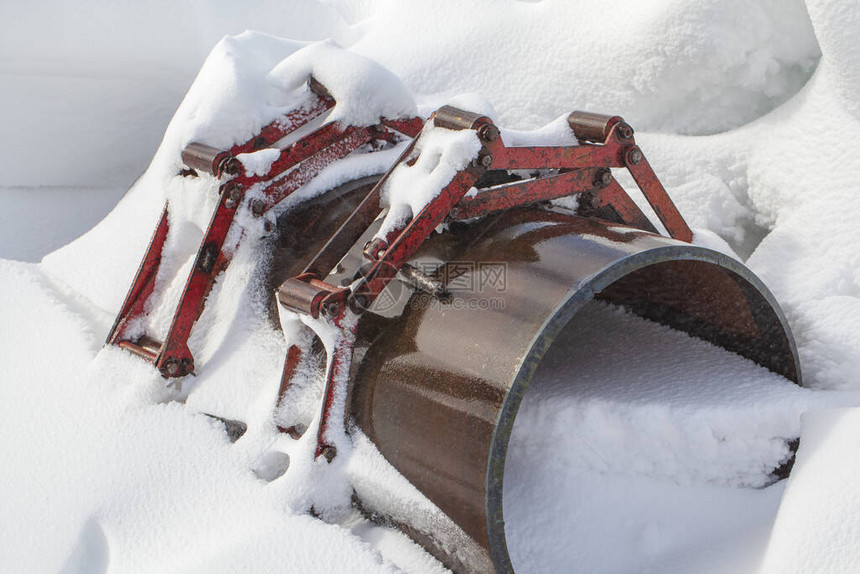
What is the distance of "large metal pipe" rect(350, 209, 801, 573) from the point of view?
1391 mm

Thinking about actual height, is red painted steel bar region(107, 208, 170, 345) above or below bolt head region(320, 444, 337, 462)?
below

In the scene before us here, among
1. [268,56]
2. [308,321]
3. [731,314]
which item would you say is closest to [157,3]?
[268,56]

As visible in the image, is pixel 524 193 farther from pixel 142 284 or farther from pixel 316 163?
pixel 142 284

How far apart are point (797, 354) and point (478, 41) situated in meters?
1.74

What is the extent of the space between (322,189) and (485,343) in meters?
0.85

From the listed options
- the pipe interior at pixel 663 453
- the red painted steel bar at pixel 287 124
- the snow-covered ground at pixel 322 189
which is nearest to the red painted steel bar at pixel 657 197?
the pipe interior at pixel 663 453

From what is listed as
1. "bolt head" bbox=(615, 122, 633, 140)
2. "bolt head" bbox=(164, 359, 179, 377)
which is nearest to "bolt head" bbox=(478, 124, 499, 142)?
"bolt head" bbox=(615, 122, 633, 140)

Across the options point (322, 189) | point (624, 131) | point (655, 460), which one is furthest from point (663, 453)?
point (322, 189)

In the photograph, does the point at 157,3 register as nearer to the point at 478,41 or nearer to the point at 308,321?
the point at 478,41

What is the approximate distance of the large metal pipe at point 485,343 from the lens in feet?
4.56

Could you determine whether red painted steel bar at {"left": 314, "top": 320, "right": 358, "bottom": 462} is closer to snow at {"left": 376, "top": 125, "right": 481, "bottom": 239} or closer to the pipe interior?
snow at {"left": 376, "top": 125, "right": 481, "bottom": 239}

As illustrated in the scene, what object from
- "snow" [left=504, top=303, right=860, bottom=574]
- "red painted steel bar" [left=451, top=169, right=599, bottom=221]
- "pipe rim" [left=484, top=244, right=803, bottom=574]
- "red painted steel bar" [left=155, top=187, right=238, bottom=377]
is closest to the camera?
"pipe rim" [left=484, top=244, right=803, bottom=574]

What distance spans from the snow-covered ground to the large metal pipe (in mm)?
115

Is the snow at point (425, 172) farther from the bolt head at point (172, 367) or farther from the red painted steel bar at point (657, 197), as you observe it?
the bolt head at point (172, 367)
